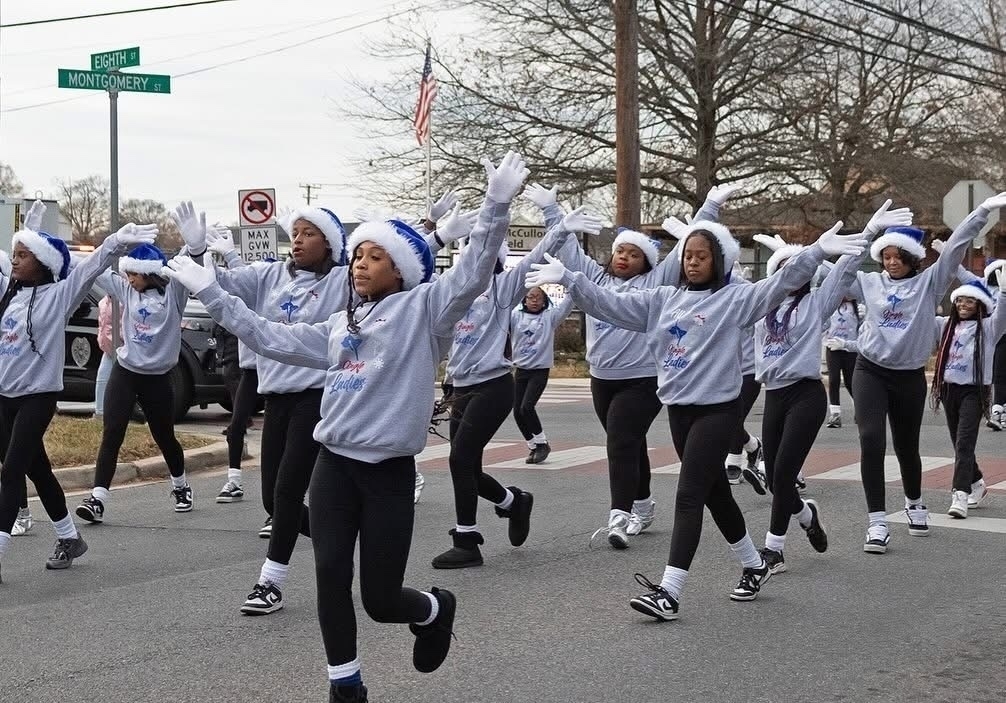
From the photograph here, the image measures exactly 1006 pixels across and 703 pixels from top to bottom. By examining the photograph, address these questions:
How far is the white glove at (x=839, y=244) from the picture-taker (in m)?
6.52

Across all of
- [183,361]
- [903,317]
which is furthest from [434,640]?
[183,361]

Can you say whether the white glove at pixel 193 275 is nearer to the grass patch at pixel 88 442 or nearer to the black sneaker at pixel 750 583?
the black sneaker at pixel 750 583

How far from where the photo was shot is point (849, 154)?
32.1 meters

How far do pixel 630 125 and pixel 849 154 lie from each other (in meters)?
11.9

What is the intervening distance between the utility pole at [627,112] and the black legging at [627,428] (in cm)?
1347

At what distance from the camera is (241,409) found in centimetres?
1060

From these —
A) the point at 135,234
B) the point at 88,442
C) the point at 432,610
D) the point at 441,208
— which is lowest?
the point at 88,442

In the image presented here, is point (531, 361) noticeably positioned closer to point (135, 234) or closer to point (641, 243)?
point (641, 243)

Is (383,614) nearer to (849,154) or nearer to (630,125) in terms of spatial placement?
(630,125)

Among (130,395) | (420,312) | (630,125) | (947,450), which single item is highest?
(630,125)

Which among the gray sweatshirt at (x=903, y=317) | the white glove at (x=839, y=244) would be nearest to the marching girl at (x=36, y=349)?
the white glove at (x=839, y=244)

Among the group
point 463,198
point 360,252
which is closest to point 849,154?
point 463,198

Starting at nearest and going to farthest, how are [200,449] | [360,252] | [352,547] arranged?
1. [352,547]
2. [360,252]
3. [200,449]

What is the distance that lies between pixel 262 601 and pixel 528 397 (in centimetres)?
690
